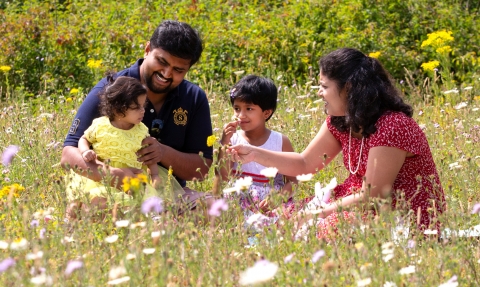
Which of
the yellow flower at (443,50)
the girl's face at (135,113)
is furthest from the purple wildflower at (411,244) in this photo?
the yellow flower at (443,50)

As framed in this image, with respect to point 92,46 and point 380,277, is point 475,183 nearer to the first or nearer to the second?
point 380,277

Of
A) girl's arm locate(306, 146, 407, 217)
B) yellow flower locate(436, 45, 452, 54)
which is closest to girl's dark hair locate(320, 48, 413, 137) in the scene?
girl's arm locate(306, 146, 407, 217)

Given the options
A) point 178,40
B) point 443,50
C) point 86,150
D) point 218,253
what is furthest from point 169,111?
point 443,50

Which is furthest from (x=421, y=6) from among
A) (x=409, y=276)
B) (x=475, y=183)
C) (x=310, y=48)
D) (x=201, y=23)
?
(x=409, y=276)

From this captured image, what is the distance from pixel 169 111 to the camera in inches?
169

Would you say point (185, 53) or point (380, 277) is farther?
point (185, 53)

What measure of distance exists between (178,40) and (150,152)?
1.95 feet

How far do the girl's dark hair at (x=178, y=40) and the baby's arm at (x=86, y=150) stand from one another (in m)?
0.63

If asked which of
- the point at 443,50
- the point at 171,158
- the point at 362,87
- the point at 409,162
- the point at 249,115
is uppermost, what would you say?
the point at 362,87

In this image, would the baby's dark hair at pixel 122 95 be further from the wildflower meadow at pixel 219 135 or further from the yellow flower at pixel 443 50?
the yellow flower at pixel 443 50

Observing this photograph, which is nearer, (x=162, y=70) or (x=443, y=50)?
(x=162, y=70)

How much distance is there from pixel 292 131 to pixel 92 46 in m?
3.88

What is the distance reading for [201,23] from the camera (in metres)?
8.84

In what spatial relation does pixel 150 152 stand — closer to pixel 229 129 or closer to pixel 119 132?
pixel 119 132
